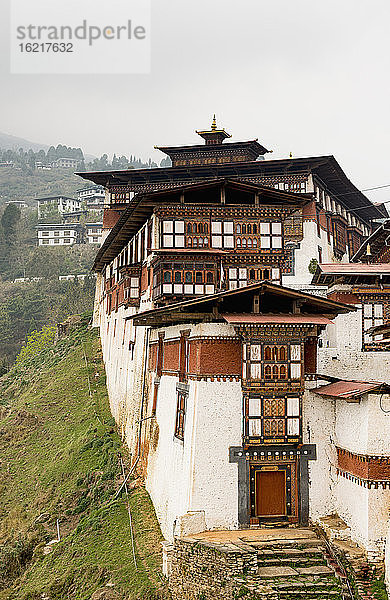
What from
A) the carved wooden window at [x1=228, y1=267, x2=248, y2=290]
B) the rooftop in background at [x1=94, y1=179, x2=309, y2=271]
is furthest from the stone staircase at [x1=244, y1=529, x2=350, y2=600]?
the rooftop in background at [x1=94, y1=179, x2=309, y2=271]

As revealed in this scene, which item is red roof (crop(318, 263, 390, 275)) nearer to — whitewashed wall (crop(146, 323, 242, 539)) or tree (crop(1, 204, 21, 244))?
whitewashed wall (crop(146, 323, 242, 539))

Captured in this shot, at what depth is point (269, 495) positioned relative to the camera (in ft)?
61.1

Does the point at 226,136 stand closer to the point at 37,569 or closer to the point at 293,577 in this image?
the point at 37,569

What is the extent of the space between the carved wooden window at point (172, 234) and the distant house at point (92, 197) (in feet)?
349

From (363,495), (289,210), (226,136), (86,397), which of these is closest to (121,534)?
(363,495)

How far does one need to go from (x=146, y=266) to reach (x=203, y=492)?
525 inches

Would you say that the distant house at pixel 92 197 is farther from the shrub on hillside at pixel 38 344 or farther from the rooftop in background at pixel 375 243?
the rooftop in background at pixel 375 243

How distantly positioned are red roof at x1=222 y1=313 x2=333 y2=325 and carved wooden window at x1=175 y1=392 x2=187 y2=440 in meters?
3.50

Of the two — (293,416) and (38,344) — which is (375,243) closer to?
(293,416)

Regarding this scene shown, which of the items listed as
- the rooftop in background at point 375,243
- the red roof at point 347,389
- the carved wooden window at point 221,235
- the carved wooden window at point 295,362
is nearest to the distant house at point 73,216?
the rooftop in background at point 375,243

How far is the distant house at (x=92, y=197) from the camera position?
137 metres

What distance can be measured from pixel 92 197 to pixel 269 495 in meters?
134

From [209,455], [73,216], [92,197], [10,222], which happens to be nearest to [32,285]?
[10,222]

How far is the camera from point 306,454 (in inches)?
742
